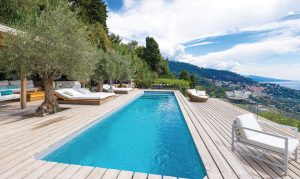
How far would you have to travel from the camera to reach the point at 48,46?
7621 mm

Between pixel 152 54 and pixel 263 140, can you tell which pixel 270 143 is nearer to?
pixel 263 140

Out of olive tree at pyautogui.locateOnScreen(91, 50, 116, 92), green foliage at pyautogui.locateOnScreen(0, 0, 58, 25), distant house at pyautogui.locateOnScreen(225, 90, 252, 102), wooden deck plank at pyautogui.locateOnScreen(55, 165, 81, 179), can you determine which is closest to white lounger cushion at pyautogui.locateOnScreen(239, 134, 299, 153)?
wooden deck plank at pyautogui.locateOnScreen(55, 165, 81, 179)

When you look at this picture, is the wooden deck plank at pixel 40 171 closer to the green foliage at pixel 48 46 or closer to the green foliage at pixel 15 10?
the green foliage at pixel 48 46

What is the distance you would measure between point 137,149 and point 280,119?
20.6ft

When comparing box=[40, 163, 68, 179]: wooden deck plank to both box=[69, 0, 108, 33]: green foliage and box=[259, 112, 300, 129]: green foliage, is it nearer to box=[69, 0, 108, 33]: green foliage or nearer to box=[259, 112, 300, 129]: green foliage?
box=[259, 112, 300, 129]: green foliage

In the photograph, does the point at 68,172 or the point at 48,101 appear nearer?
the point at 68,172

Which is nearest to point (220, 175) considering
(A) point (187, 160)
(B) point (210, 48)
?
(A) point (187, 160)

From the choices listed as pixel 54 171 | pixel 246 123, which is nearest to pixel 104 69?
pixel 246 123

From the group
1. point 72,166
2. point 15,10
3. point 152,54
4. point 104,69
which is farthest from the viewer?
point 152,54

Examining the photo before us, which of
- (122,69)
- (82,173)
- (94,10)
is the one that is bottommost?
(82,173)

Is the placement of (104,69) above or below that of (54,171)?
above

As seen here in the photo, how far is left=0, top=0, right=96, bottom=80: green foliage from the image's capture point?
749 centimetres

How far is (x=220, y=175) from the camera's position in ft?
12.7

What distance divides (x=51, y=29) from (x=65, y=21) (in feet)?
2.45
